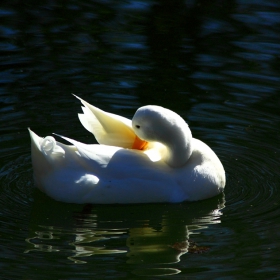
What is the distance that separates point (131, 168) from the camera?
594cm

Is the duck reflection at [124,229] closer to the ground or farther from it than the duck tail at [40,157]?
closer to the ground

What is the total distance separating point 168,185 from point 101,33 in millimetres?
4612

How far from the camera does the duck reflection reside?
539cm

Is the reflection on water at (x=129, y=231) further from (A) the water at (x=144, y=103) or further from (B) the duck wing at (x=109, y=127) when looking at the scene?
(B) the duck wing at (x=109, y=127)

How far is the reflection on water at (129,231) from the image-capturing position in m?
5.36

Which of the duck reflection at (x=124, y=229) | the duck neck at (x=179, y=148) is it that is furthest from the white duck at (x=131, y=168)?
the duck reflection at (x=124, y=229)

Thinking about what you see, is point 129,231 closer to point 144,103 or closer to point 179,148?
point 179,148

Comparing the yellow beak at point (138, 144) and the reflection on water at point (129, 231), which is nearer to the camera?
the reflection on water at point (129, 231)

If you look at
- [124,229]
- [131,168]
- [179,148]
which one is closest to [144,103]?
[179,148]

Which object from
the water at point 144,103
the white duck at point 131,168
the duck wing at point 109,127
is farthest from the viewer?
the duck wing at point 109,127

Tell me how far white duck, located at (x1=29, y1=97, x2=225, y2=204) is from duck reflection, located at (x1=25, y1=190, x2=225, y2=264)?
100 mm

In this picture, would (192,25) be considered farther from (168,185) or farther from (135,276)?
(135,276)

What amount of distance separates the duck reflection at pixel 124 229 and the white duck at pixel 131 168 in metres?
0.10

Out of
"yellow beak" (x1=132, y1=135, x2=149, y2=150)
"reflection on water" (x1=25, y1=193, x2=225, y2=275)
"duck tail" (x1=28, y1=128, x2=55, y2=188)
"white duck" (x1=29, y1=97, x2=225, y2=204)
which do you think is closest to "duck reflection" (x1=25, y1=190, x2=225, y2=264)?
"reflection on water" (x1=25, y1=193, x2=225, y2=275)
